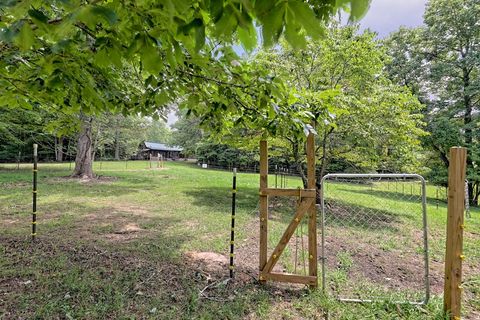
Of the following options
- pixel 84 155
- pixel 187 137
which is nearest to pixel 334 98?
pixel 84 155

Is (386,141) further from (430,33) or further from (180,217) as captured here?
(430,33)

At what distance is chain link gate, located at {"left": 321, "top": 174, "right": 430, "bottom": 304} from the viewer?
11.0 ft

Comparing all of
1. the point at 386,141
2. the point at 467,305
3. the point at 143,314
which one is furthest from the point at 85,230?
the point at 386,141

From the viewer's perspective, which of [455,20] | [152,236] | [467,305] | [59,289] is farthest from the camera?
[455,20]

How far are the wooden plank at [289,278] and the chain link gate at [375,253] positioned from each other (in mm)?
164

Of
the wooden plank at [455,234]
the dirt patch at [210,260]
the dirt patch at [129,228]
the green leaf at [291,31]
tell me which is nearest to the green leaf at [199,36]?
the green leaf at [291,31]

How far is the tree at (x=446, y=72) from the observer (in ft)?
49.0

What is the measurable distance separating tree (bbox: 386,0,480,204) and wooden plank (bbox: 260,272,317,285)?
1538 centimetres

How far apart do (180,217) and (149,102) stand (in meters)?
4.10

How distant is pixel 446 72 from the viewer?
1549 centimetres

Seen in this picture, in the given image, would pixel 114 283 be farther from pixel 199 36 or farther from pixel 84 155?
pixel 84 155

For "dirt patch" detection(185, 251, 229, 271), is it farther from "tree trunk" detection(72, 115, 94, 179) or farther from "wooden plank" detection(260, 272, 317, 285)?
"tree trunk" detection(72, 115, 94, 179)

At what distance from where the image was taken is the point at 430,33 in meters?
16.5

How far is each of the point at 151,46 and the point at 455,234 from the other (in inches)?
129
